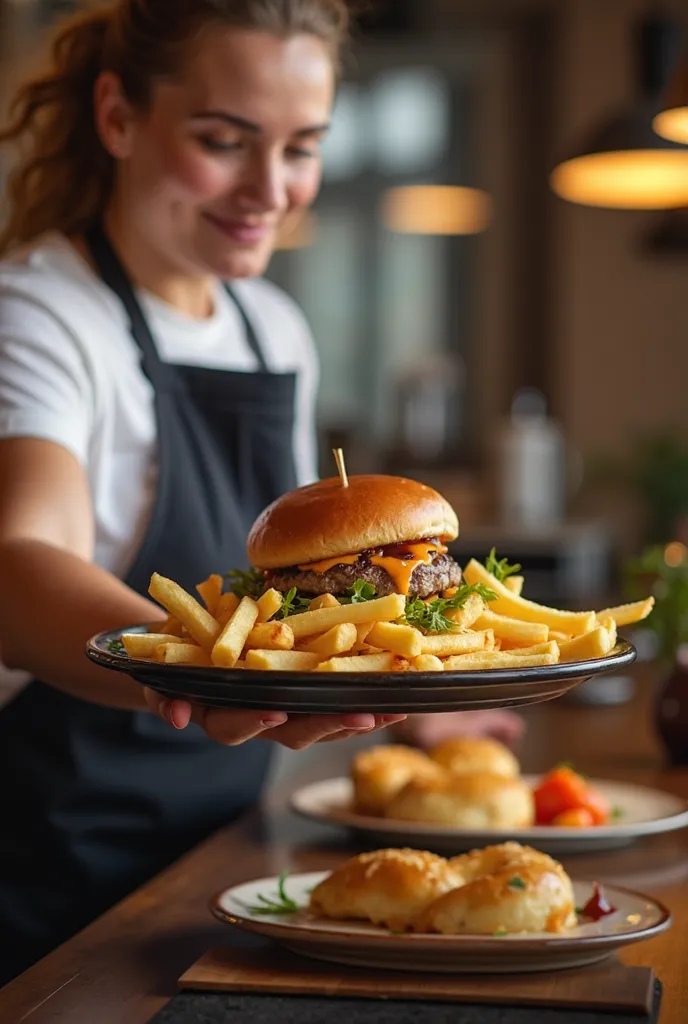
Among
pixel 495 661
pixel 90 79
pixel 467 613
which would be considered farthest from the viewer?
pixel 90 79

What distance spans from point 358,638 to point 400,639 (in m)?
0.06

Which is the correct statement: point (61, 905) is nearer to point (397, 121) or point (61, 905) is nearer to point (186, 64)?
point (186, 64)

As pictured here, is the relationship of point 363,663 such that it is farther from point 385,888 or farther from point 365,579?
point 385,888

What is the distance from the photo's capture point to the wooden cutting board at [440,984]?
54.2 inches

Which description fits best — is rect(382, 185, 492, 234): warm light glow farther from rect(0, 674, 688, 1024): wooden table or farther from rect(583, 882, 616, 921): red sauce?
rect(583, 882, 616, 921): red sauce

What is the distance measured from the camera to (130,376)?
2369 millimetres

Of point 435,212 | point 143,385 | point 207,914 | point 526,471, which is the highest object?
point 435,212

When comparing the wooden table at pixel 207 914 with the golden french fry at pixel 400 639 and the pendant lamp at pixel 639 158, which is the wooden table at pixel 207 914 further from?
the pendant lamp at pixel 639 158

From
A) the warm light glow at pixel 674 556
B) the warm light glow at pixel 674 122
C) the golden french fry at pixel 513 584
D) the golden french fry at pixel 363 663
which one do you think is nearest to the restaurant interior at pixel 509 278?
the warm light glow at pixel 674 122

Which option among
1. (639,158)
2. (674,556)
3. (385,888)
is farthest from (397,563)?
(639,158)

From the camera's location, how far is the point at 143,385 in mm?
2398

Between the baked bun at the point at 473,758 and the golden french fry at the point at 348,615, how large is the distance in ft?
2.49

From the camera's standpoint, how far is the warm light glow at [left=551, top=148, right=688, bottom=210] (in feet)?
12.7

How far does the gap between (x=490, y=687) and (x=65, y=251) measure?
1.40 m
